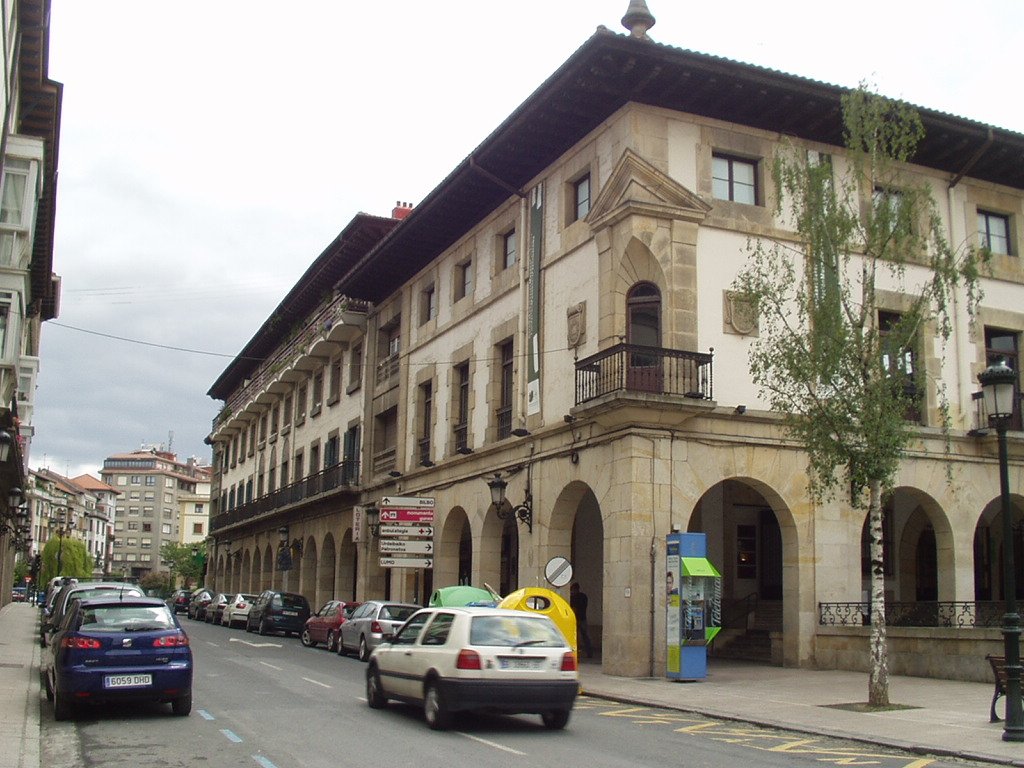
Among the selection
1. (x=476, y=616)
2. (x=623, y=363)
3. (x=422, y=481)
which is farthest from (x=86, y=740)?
(x=422, y=481)

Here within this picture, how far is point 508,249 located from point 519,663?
17122mm

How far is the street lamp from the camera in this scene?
12.3m

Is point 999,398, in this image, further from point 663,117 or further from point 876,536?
point 663,117

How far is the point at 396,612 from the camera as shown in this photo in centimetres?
2444

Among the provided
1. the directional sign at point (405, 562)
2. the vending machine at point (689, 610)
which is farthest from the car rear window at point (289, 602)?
the vending machine at point (689, 610)

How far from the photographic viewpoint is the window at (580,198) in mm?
24016

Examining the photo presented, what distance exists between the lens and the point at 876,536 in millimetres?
15648

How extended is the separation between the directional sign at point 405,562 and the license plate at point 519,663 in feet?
53.2

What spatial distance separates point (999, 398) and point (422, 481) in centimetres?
2023

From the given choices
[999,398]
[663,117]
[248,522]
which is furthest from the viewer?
[248,522]

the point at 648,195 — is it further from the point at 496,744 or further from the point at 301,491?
the point at 301,491

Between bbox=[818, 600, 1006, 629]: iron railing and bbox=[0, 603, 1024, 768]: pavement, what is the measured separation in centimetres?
131

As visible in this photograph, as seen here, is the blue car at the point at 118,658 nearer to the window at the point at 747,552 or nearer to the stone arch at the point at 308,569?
the window at the point at 747,552

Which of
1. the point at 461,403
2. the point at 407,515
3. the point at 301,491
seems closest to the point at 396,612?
the point at 407,515
